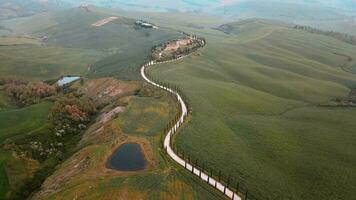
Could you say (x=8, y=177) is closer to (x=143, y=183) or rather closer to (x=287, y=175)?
(x=143, y=183)

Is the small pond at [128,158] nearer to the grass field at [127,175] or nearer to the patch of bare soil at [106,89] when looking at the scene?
the grass field at [127,175]

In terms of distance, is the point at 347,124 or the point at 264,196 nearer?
the point at 264,196

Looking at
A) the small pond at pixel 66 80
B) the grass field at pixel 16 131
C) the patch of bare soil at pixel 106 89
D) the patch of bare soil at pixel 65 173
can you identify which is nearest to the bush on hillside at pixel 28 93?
the patch of bare soil at pixel 106 89

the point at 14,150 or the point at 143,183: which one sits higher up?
the point at 143,183

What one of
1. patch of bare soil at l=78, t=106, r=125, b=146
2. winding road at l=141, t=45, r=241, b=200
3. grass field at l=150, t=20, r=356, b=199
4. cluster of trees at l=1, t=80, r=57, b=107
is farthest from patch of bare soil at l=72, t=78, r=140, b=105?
winding road at l=141, t=45, r=241, b=200

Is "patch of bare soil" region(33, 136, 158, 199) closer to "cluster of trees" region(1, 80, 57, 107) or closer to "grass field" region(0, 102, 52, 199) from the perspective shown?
"grass field" region(0, 102, 52, 199)

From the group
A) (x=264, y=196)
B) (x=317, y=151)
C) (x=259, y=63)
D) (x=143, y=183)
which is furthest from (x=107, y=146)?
(x=259, y=63)
